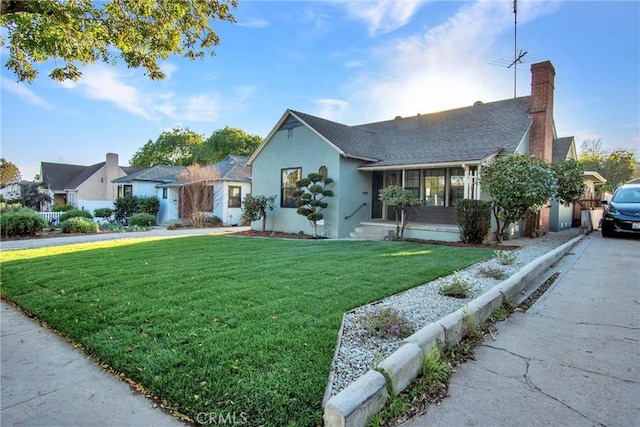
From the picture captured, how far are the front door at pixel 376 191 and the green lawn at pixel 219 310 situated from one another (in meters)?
6.36

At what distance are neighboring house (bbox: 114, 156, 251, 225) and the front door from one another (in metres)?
8.58

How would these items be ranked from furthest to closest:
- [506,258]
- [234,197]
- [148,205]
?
1. [148,205]
2. [234,197]
3. [506,258]

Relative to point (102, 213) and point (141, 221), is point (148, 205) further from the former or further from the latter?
point (141, 221)

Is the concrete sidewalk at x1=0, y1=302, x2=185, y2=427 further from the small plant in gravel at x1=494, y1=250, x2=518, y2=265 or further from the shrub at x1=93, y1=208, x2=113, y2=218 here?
the shrub at x1=93, y1=208, x2=113, y2=218

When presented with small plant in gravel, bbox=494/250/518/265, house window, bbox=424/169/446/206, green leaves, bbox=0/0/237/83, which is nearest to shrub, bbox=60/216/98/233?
green leaves, bbox=0/0/237/83

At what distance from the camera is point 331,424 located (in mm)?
1958

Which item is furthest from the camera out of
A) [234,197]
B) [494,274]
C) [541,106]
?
[234,197]

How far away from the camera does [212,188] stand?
20.0m

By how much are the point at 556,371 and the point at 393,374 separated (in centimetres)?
158

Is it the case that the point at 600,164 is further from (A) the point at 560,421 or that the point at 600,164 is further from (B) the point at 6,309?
(B) the point at 6,309

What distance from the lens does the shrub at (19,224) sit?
39.4ft

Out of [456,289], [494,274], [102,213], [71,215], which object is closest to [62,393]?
[456,289]

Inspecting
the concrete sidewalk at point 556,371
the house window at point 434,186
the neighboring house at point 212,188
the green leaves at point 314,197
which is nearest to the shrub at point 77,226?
the neighboring house at point 212,188

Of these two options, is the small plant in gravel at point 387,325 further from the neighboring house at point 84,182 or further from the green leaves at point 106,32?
the neighboring house at point 84,182
